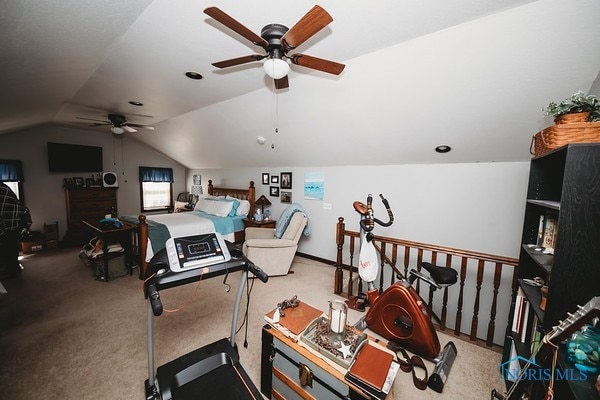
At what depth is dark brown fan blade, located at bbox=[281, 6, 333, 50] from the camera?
4.16 feet

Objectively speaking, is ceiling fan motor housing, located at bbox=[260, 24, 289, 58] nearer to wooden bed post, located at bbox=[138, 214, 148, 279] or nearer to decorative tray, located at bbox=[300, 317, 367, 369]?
decorative tray, located at bbox=[300, 317, 367, 369]

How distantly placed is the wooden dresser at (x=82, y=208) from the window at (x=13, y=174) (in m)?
0.71

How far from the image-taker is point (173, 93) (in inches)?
126

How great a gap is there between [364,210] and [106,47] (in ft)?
9.49

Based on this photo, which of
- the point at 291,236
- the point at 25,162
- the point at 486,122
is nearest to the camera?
the point at 486,122

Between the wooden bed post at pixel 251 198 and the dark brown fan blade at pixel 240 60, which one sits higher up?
the dark brown fan blade at pixel 240 60

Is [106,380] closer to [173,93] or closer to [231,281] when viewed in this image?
[231,281]

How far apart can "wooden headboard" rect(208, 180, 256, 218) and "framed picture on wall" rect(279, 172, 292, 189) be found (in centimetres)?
72

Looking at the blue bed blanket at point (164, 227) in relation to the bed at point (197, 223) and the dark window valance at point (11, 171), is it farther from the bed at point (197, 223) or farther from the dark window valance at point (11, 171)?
the dark window valance at point (11, 171)

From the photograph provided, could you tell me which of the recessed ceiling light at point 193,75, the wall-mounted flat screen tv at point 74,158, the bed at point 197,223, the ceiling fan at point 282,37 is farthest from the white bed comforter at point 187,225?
the ceiling fan at point 282,37

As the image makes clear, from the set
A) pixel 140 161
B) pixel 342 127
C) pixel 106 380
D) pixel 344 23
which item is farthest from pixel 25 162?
pixel 344 23

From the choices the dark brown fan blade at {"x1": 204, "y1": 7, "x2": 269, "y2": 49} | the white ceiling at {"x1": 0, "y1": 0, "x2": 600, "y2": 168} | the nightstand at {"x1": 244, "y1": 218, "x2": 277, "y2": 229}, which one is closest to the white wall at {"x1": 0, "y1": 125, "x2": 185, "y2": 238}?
the white ceiling at {"x1": 0, "y1": 0, "x2": 600, "y2": 168}

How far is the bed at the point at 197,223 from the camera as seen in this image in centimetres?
365

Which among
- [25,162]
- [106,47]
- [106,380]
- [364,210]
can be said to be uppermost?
[106,47]
